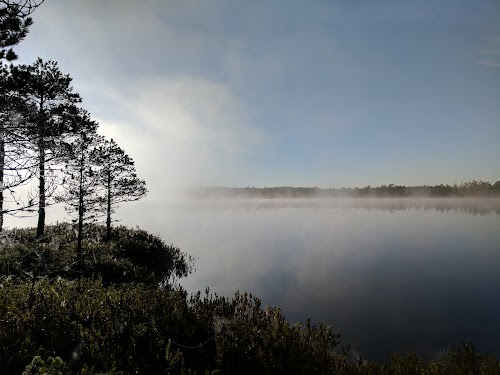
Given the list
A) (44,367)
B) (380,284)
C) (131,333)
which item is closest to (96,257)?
(131,333)

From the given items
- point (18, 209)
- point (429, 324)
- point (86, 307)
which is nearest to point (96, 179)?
point (18, 209)

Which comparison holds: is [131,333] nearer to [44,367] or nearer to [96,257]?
[44,367]

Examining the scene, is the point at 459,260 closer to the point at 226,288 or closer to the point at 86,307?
the point at 226,288

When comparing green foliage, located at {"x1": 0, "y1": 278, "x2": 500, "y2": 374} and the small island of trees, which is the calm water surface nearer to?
the small island of trees

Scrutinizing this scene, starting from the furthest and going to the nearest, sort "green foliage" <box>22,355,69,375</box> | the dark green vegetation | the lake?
the lake → the dark green vegetation → "green foliage" <box>22,355,69,375</box>

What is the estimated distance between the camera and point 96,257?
1986 centimetres

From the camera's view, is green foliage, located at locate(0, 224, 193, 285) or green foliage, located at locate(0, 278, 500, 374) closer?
green foliage, located at locate(0, 278, 500, 374)

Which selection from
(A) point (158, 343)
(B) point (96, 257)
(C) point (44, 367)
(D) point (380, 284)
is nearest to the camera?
(C) point (44, 367)

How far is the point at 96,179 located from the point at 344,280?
63.4ft

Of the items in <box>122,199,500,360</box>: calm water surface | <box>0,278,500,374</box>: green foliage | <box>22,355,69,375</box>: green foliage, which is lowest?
<box>122,199,500,360</box>: calm water surface

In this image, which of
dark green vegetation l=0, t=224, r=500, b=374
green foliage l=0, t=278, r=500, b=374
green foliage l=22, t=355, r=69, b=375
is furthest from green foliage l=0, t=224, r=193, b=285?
green foliage l=22, t=355, r=69, b=375

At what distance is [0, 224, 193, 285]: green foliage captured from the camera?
16078 millimetres

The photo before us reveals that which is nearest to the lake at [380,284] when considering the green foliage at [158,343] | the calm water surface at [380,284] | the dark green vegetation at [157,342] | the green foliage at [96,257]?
the calm water surface at [380,284]

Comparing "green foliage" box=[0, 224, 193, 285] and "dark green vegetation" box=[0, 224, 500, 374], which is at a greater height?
"dark green vegetation" box=[0, 224, 500, 374]
